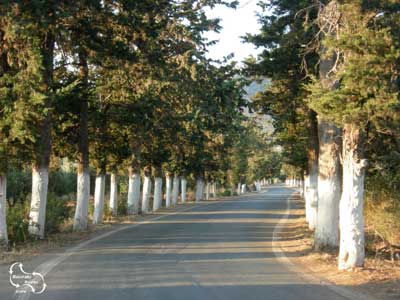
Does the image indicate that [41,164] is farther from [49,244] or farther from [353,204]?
[353,204]

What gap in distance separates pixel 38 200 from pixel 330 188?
928cm

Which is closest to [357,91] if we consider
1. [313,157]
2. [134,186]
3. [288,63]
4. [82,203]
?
[288,63]

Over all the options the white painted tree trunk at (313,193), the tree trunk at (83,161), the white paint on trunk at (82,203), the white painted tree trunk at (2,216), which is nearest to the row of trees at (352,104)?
the white painted tree trunk at (313,193)

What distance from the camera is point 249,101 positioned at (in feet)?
81.0

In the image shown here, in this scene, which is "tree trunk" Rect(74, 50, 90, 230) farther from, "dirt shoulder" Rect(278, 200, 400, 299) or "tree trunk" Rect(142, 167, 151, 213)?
"tree trunk" Rect(142, 167, 151, 213)

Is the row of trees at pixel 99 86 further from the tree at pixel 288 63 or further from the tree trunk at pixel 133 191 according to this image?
the tree trunk at pixel 133 191

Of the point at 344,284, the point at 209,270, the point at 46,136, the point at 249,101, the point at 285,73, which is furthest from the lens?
the point at 249,101

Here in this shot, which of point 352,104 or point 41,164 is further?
point 41,164

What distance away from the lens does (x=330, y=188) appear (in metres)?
16.6

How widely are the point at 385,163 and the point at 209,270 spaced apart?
646cm

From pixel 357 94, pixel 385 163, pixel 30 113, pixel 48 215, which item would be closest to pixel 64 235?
pixel 48 215

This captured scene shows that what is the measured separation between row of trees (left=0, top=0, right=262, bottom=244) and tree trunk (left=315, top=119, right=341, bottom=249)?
6.90m

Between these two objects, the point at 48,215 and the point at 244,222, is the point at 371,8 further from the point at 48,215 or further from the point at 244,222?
the point at 244,222

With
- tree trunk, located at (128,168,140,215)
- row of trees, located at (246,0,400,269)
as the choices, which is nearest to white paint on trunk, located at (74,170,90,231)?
row of trees, located at (246,0,400,269)
